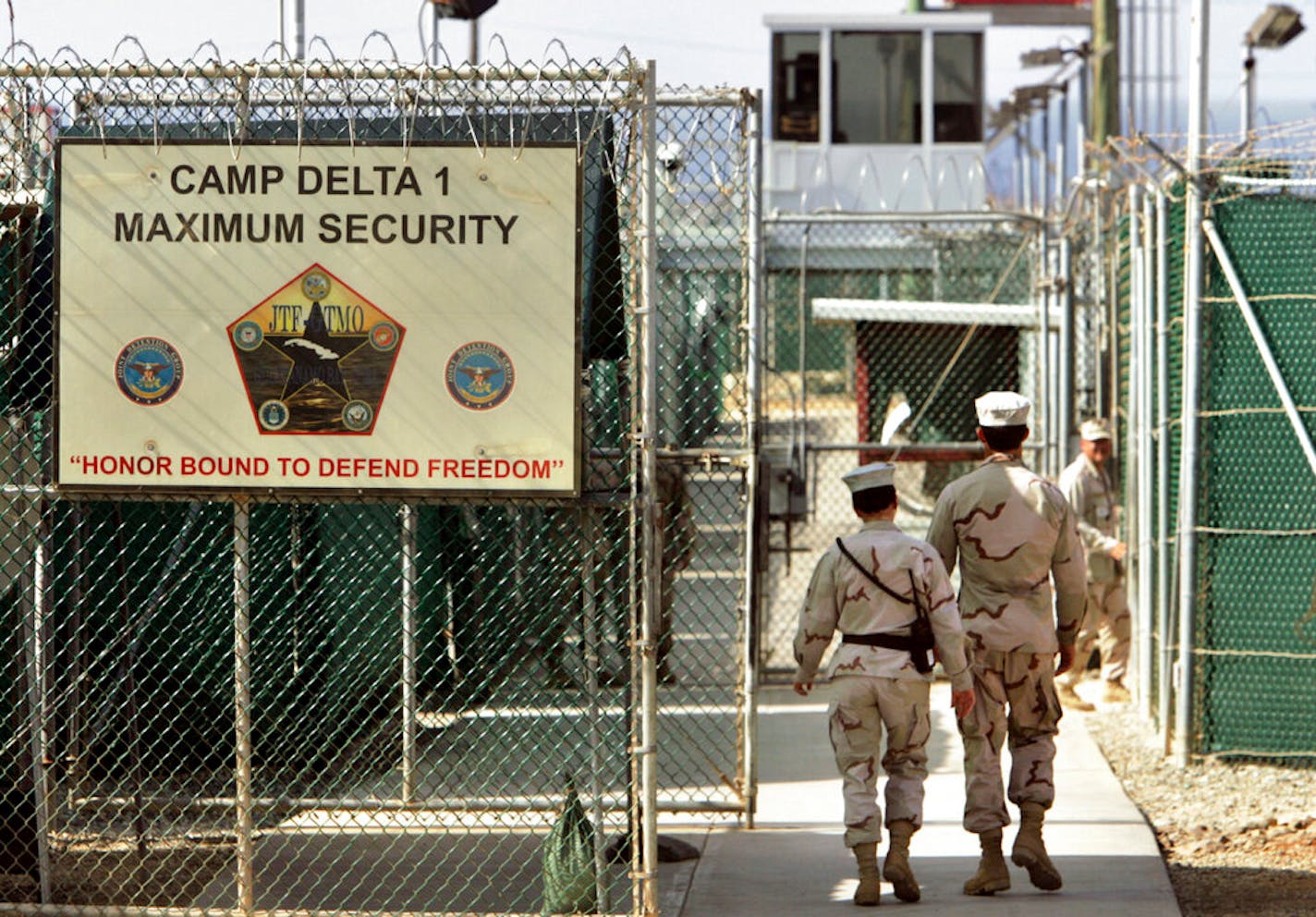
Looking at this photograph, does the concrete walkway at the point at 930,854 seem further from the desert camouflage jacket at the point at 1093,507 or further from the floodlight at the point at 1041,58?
the floodlight at the point at 1041,58

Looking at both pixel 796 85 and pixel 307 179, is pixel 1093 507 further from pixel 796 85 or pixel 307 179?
pixel 796 85

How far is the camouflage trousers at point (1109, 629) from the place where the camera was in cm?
1075

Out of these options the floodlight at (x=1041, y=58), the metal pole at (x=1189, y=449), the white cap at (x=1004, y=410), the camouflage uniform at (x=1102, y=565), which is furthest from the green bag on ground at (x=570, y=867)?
the floodlight at (x=1041, y=58)

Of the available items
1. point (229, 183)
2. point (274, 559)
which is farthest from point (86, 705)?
point (229, 183)

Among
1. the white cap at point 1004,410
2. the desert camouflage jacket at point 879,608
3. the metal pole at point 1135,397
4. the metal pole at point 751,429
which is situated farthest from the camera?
the metal pole at point 1135,397

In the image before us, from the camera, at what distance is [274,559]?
8.32 meters

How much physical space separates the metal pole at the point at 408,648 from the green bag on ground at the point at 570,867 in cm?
93

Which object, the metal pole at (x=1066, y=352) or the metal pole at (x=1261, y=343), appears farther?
the metal pole at (x=1066, y=352)

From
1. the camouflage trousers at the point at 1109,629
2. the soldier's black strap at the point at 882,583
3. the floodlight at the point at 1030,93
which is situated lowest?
the camouflage trousers at the point at 1109,629

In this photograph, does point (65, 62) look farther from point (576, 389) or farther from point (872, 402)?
point (872, 402)

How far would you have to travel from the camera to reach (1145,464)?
1004cm

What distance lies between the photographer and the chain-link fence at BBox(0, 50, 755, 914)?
564cm

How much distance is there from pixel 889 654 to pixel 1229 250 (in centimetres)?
367

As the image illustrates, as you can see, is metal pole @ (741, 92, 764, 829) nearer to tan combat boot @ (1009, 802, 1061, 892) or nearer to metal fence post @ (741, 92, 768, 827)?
metal fence post @ (741, 92, 768, 827)
